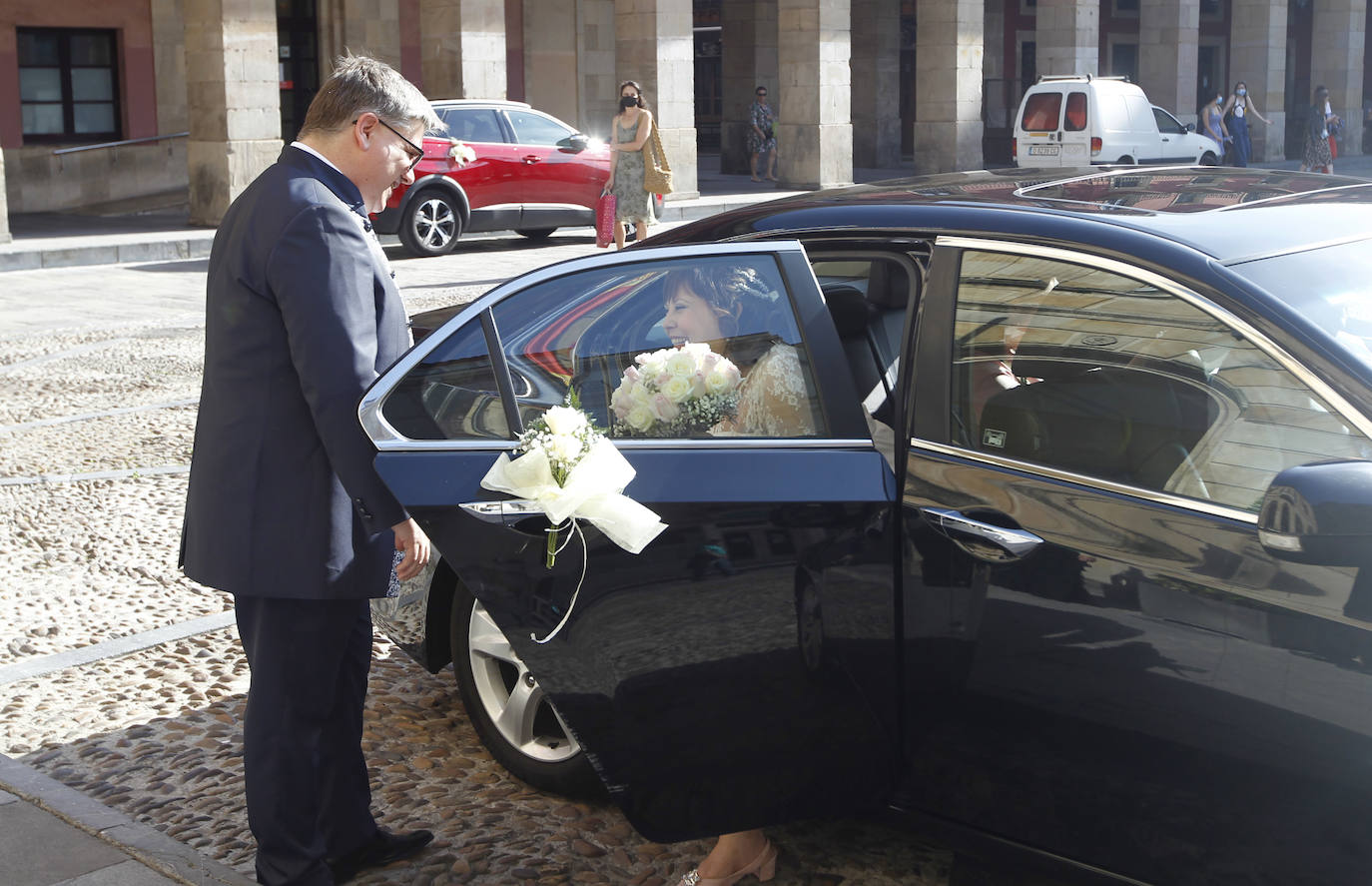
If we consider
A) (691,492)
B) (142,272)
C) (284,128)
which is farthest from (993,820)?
(284,128)

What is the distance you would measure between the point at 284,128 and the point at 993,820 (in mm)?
27754

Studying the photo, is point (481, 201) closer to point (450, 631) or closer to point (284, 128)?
point (284, 128)

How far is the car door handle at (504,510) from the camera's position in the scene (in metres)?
3.14

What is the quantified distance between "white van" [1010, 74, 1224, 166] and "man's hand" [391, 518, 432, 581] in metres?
20.9

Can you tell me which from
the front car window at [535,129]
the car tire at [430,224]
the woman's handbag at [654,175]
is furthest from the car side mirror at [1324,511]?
the front car window at [535,129]

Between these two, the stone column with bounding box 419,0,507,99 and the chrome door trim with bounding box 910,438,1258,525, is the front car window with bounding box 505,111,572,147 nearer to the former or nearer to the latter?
the stone column with bounding box 419,0,507,99

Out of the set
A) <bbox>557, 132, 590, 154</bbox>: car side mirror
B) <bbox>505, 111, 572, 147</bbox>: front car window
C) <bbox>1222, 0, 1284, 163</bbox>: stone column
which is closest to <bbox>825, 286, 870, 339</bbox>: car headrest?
<bbox>505, 111, 572, 147</bbox>: front car window

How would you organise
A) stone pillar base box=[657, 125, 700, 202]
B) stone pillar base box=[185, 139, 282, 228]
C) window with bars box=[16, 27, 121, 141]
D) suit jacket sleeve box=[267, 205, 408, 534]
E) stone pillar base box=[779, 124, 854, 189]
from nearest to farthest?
suit jacket sleeve box=[267, 205, 408, 534] < stone pillar base box=[185, 139, 282, 228] < stone pillar base box=[657, 125, 700, 202] < window with bars box=[16, 27, 121, 141] < stone pillar base box=[779, 124, 854, 189]

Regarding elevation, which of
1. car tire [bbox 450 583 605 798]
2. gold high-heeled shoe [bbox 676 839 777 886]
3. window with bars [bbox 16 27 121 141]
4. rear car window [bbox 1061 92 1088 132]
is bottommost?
gold high-heeled shoe [bbox 676 839 777 886]

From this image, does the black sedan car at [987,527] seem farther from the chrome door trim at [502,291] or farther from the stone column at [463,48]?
the stone column at [463,48]

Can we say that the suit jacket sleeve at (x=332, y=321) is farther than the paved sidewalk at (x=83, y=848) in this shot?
No

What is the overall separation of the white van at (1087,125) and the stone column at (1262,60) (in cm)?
1363

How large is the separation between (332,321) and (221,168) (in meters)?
Result: 17.4

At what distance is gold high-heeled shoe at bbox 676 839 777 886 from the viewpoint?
339cm
